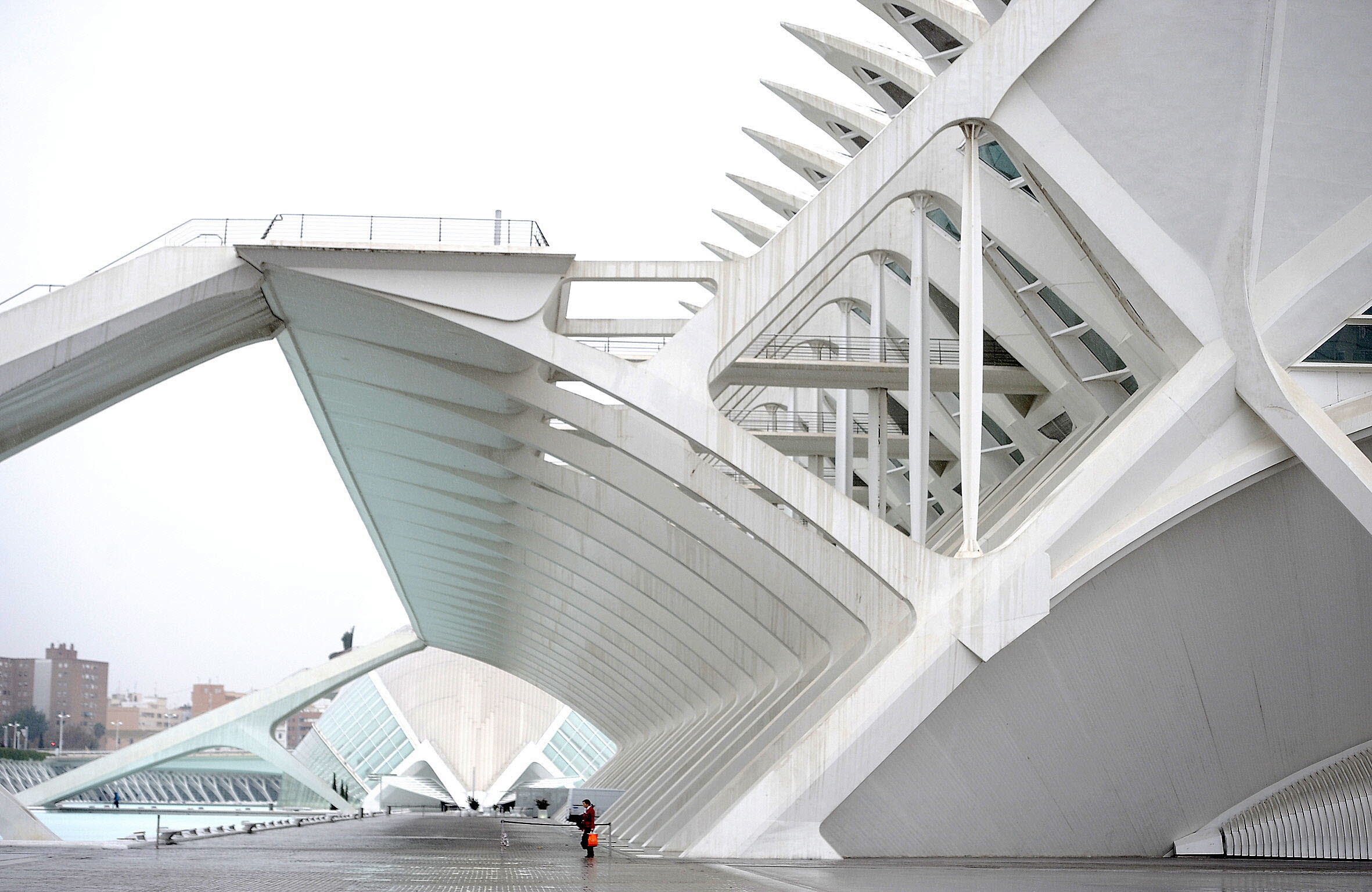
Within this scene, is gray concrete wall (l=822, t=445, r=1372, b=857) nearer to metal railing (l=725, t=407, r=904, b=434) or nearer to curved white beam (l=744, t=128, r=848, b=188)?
metal railing (l=725, t=407, r=904, b=434)

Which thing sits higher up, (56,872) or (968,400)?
(968,400)

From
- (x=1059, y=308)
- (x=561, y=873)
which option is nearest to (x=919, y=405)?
(x=1059, y=308)

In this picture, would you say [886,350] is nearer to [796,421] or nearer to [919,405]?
[796,421]

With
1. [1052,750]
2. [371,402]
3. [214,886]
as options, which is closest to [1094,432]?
[1052,750]

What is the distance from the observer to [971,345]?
17.0 metres

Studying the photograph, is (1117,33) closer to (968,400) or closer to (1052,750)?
(968,400)

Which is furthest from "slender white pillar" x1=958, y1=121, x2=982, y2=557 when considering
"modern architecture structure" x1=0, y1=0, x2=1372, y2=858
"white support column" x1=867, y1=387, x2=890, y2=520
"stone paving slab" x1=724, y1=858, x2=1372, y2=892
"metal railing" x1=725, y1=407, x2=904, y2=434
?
"metal railing" x1=725, y1=407, x2=904, y2=434

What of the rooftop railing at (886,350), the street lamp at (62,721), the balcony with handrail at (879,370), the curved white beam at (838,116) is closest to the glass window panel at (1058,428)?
the balcony with handrail at (879,370)

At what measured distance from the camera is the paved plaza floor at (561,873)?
11.1 meters

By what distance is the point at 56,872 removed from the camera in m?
12.3

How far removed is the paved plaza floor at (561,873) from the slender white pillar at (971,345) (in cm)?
422

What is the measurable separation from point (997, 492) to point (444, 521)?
15870 mm

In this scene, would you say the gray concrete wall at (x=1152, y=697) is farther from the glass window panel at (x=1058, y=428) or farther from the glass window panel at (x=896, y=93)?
the glass window panel at (x=896, y=93)

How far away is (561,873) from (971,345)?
26.5ft
